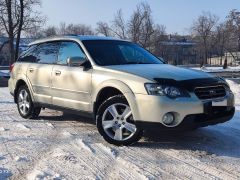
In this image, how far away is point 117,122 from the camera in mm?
5906

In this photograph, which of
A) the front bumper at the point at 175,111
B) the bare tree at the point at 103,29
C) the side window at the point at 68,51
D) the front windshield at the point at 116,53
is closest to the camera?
the front bumper at the point at 175,111

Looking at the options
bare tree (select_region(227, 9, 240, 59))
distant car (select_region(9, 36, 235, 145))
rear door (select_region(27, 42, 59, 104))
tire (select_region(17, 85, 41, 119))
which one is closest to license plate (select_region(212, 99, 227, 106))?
distant car (select_region(9, 36, 235, 145))

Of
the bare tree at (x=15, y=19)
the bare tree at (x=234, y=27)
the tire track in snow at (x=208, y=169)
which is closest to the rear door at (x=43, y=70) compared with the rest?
the tire track in snow at (x=208, y=169)

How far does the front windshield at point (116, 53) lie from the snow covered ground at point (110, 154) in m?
1.22

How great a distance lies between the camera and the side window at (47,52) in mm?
7426

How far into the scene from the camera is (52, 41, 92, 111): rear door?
6465 mm

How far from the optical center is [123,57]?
22.6 feet

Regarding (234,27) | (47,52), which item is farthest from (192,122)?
(234,27)

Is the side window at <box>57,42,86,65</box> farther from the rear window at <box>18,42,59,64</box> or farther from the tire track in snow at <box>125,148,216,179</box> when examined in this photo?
the tire track in snow at <box>125,148,216,179</box>

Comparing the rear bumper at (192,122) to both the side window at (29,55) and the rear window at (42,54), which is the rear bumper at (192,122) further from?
the side window at (29,55)

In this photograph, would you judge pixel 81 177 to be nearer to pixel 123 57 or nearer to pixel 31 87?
pixel 123 57

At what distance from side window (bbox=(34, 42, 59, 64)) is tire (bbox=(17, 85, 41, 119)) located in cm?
73

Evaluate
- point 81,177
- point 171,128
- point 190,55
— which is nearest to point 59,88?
point 171,128

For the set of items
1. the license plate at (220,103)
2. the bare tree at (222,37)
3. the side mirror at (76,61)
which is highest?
the bare tree at (222,37)
